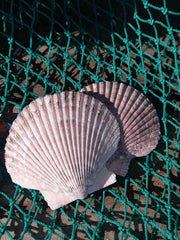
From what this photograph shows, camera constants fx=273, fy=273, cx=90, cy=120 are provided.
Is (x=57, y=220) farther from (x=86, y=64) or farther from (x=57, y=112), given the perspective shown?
(x=86, y=64)

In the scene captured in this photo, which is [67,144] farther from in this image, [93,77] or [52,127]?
[93,77]

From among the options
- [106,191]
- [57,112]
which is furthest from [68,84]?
[106,191]

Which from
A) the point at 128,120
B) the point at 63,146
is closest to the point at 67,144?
the point at 63,146

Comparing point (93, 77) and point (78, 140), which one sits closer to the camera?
point (78, 140)

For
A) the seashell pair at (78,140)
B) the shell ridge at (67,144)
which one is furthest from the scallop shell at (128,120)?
the shell ridge at (67,144)

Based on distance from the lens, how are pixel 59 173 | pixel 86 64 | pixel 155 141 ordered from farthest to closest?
1. pixel 86 64
2. pixel 155 141
3. pixel 59 173

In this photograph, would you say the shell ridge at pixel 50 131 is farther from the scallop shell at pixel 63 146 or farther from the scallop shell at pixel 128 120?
the scallop shell at pixel 128 120

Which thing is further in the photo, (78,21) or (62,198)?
(78,21)
